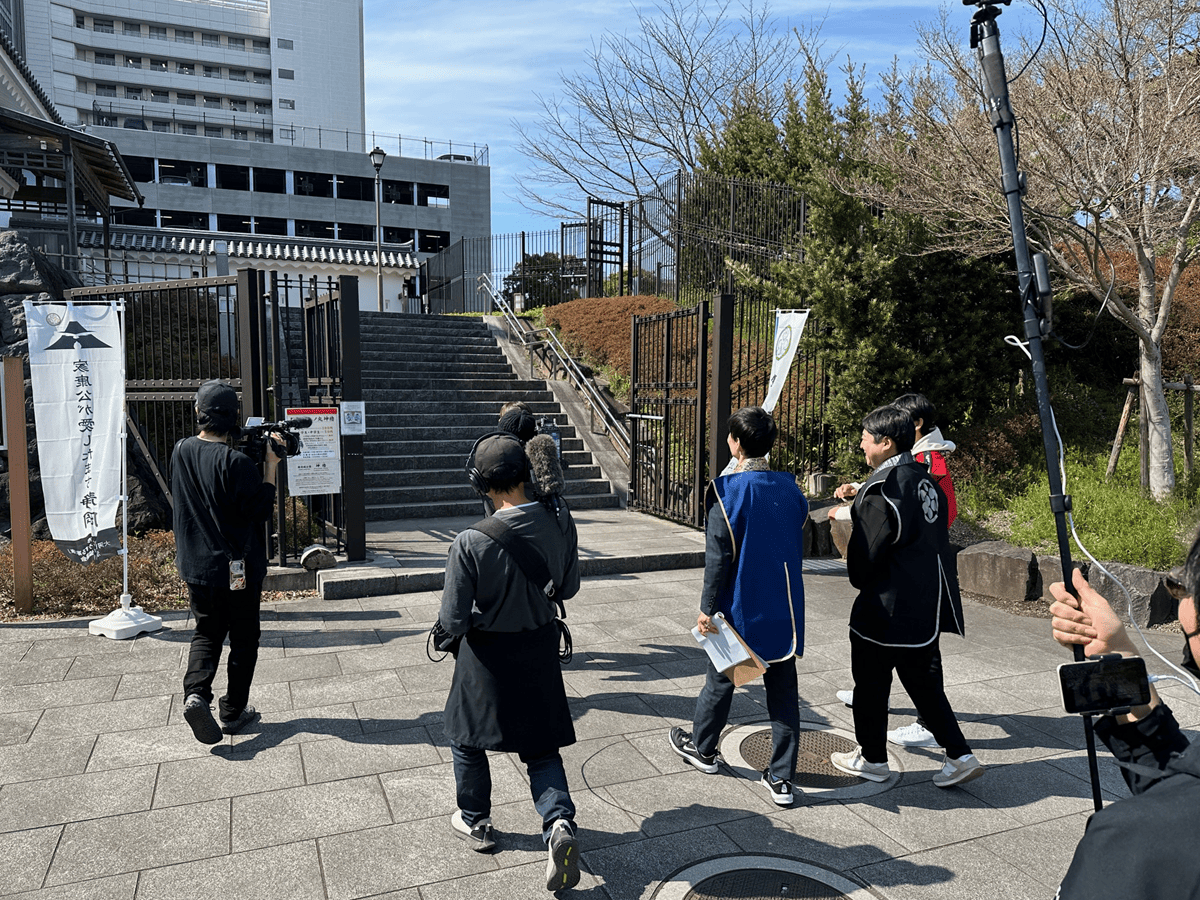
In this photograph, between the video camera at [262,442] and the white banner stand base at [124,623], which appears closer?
the video camera at [262,442]

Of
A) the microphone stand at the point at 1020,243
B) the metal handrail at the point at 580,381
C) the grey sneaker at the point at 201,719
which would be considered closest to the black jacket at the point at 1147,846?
the microphone stand at the point at 1020,243

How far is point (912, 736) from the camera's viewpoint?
165 inches

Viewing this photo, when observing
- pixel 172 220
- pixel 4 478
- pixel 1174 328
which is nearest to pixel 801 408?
pixel 1174 328

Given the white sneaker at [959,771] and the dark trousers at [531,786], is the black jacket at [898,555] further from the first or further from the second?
the dark trousers at [531,786]

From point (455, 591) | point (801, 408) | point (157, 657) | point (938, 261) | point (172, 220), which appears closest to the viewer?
point (455, 591)

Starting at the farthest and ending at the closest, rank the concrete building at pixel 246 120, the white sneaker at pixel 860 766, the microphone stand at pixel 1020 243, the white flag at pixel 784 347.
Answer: the concrete building at pixel 246 120
the white flag at pixel 784 347
the white sneaker at pixel 860 766
the microphone stand at pixel 1020 243

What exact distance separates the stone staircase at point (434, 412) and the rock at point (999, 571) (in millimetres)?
5010

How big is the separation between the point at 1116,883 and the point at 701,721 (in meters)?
2.75

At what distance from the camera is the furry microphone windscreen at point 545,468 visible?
3109 millimetres

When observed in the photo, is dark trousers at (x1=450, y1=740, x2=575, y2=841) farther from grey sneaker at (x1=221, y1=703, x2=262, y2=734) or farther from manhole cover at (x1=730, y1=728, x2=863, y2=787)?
grey sneaker at (x1=221, y1=703, x2=262, y2=734)

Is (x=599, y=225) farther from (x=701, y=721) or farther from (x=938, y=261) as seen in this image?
(x=701, y=721)

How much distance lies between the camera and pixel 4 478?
8.70 m

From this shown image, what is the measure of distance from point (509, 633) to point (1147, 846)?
218 centimetres

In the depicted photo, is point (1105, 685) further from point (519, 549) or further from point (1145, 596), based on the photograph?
point (1145, 596)
